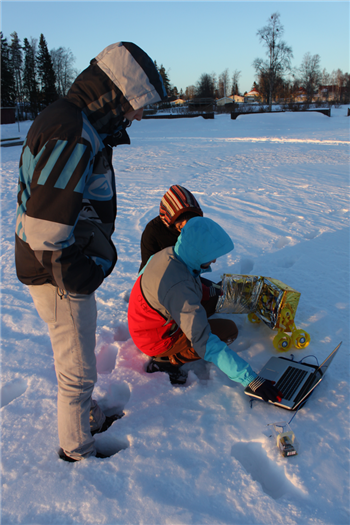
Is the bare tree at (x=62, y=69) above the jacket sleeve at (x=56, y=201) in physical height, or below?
above

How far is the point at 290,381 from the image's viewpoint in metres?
2.09

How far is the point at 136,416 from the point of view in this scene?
1962mm

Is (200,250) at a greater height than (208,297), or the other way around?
(200,250)

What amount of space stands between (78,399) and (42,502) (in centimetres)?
47

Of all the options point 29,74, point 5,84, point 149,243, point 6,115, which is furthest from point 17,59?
point 149,243

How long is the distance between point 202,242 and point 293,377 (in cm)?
105

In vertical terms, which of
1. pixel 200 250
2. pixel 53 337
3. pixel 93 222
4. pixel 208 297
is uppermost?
pixel 93 222

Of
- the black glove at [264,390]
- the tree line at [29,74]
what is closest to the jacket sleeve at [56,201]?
the black glove at [264,390]

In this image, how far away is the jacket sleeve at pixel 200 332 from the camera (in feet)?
5.89

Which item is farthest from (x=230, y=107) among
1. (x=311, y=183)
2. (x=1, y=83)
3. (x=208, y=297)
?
(x=208, y=297)

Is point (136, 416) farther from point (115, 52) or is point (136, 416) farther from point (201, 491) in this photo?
point (115, 52)

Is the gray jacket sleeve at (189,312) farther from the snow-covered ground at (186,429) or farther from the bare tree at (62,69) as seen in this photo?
the bare tree at (62,69)

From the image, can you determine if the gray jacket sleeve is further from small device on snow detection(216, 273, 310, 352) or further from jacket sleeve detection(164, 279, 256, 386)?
small device on snow detection(216, 273, 310, 352)

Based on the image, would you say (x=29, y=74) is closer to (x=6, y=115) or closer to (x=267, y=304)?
(x=6, y=115)
